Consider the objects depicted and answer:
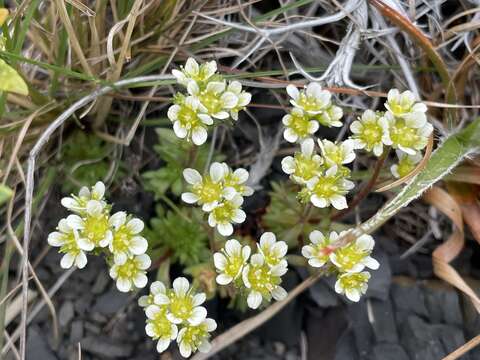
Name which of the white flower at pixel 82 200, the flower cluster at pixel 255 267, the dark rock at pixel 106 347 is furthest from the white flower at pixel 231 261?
the dark rock at pixel 106 347

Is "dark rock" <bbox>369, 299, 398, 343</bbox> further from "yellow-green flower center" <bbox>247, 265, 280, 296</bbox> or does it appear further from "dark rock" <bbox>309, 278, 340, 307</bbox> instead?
"yellow-green flower center" <bbox>247, 265, 280, 296</bbox>

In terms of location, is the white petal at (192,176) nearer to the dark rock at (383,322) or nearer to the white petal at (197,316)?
the white petal at (197,316)

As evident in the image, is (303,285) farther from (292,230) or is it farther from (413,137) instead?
(413,137)

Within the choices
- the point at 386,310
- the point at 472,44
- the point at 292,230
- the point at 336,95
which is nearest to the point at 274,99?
the point at 336,95

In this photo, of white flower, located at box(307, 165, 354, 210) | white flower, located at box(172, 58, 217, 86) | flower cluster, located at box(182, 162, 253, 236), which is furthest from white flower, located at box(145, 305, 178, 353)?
white flower, located at box(172, 58, 217, 86)

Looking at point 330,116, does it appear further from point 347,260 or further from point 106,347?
point 106,347

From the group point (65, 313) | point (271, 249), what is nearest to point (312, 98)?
point (271, 249)
